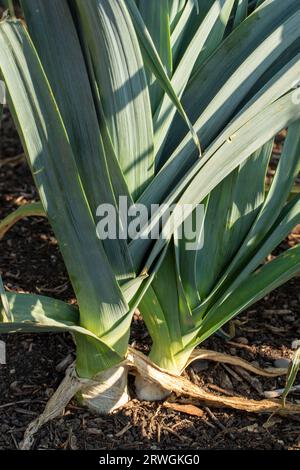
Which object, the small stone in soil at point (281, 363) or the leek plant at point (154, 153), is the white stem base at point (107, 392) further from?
the small stone in soil at point (281, 363)

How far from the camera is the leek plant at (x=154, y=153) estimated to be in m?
1.17

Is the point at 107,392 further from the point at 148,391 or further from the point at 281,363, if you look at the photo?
the point at 281,363

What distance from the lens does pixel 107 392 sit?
1515 millimetres

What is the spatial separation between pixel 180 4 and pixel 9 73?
43cm

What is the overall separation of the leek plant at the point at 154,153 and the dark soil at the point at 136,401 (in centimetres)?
6

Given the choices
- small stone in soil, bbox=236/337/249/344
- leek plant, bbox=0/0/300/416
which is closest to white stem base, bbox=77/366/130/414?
leek plant, bbox=0/0/300/416

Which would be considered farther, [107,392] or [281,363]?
[281,363]

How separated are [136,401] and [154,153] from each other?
1.69ft

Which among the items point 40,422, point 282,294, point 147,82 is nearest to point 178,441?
point 40,422

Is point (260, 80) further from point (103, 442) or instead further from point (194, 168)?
point (103, 442)

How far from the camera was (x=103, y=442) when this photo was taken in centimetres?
150

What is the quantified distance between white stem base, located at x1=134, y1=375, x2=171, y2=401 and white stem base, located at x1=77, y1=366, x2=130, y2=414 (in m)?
0.03

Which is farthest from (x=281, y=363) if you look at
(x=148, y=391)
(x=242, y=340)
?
(x=148, y=391)

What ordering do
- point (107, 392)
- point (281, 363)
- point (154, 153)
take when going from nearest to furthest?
point (154, 153), point (107, 392), point (281, 363)
